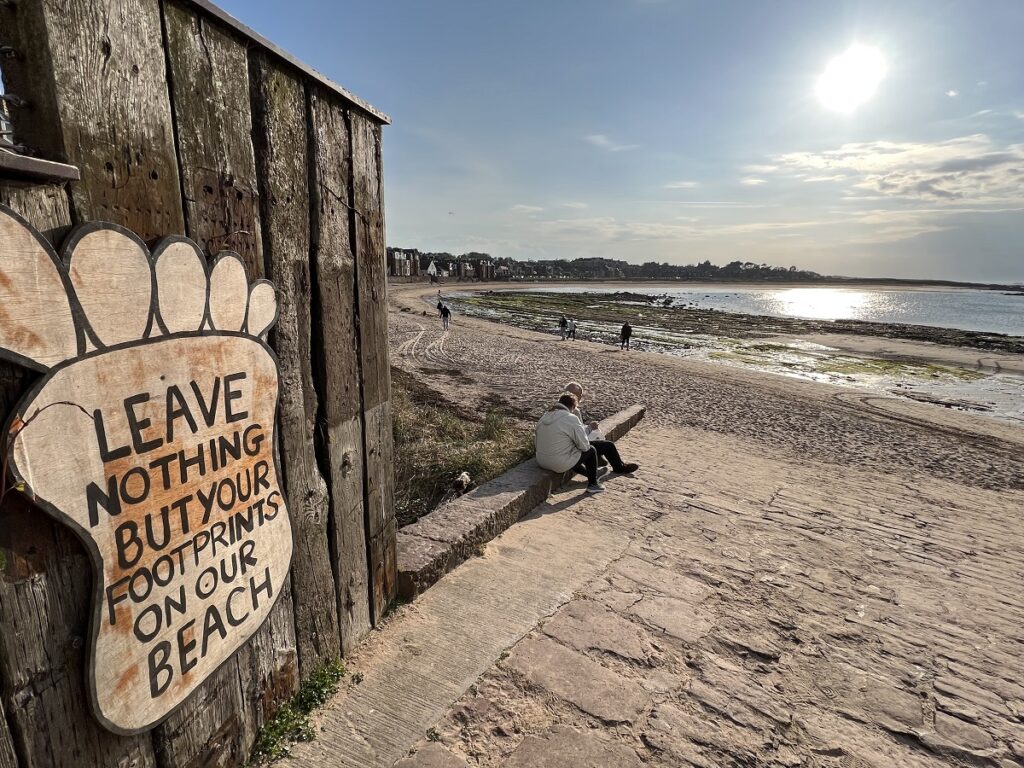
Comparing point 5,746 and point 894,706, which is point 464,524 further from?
point 5,746

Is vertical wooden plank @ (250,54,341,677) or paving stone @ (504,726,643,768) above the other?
vertical wooden plank @ (250,54,341,677)

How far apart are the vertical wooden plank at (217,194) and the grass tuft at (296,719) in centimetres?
6

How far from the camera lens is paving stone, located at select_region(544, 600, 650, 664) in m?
2.95

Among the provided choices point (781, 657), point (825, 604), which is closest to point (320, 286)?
point (781, 657)

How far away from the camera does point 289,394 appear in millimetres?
2197

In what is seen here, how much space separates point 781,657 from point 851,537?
2.24 m

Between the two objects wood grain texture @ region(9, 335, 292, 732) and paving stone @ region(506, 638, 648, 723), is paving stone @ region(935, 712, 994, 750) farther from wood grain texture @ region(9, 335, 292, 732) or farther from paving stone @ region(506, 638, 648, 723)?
wood grain texture @ region(9, 335, 292, 732)

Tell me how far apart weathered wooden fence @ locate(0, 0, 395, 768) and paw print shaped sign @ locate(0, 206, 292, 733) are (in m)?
0.06

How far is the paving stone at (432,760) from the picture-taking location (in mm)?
2166

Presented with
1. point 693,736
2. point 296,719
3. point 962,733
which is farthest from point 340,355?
point 962,733

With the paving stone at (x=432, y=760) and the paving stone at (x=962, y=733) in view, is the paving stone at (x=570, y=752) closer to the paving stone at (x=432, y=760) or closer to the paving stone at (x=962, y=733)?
the paving stone at (x=432, y=760)

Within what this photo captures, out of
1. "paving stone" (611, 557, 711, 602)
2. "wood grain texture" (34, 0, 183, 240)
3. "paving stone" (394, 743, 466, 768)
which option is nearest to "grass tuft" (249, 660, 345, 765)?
"paving stone" (394, 743, 466, 768)

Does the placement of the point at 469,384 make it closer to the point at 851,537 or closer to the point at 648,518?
the point at 648,518

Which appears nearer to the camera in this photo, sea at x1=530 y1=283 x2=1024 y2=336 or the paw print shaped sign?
the paw print shaped sign
